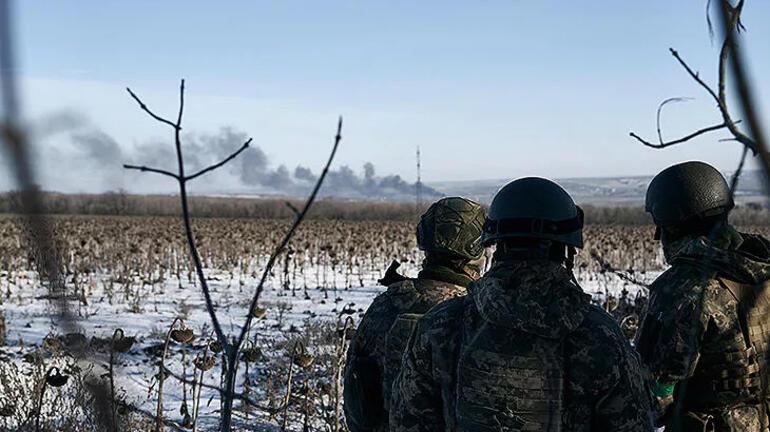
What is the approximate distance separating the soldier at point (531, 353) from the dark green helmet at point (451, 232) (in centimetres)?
93

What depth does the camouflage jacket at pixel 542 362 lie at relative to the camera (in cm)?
225

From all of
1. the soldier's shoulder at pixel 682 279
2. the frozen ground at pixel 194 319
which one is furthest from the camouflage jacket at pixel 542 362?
the frozen ground at pixel 194 319

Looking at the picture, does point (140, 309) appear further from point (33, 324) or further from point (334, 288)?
point (334, 288)

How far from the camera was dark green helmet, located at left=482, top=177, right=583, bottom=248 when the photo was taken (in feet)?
8.00

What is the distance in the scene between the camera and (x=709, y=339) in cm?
310

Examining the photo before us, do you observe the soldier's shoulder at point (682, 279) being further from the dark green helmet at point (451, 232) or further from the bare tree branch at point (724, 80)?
the bare tree branch at point (724, 80)

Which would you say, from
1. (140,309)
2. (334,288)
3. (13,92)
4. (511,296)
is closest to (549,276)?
(511,296)

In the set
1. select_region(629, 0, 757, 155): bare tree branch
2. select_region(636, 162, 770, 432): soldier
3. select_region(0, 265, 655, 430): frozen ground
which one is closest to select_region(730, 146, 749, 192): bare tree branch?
select_region(629, 0, 757, 155): bare tree branch

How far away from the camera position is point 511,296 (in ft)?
7.50

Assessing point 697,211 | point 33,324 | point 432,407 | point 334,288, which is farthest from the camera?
point 334,288

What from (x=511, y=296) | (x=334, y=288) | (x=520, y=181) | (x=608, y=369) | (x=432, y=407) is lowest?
(x=334, y=288)

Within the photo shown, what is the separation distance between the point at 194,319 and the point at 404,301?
9.80 meters

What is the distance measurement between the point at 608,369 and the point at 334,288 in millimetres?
14638

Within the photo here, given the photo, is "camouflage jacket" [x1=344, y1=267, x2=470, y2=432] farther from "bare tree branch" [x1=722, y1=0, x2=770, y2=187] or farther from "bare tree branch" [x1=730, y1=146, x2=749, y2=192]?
"bare tree branch" [x1=722, y1=0, x2=770, y2=187]
